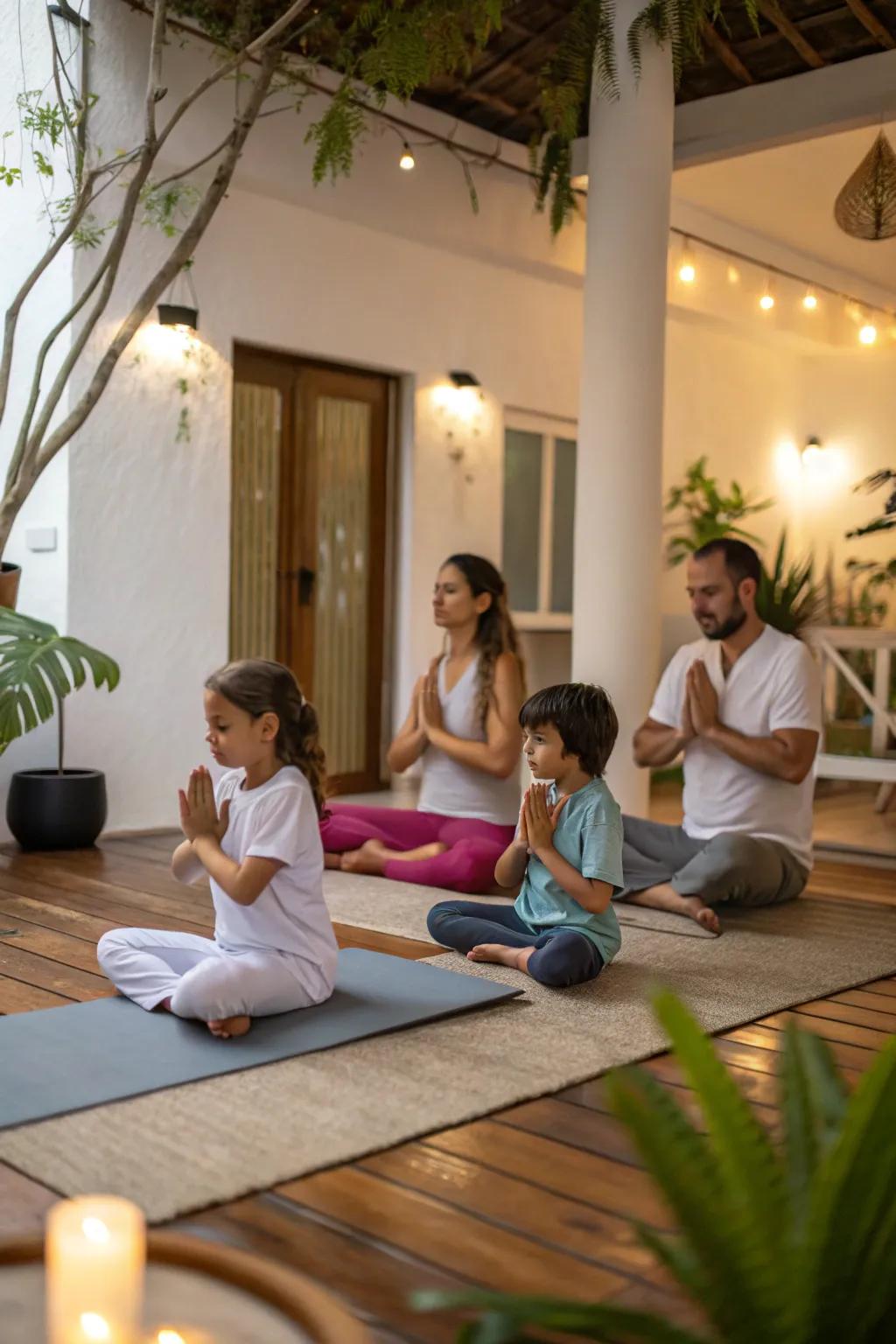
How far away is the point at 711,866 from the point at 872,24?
10.9 ft

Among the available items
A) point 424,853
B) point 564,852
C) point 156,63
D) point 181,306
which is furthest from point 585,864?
point 181,306

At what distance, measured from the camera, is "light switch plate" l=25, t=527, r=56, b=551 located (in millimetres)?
4898

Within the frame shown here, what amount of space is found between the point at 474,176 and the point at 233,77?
1407 millimetres

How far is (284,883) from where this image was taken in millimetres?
2484

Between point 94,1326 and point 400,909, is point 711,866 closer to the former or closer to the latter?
point 400,909

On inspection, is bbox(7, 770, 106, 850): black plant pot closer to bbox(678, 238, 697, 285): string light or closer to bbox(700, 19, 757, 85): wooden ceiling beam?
bbox(700, 19, 757, 85): wooden ceiling beam

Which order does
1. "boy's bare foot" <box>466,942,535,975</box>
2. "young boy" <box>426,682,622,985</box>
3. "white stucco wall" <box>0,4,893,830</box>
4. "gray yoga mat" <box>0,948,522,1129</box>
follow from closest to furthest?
1. "gray yoga mat" <box>0,948,522,1129</box>
2. "young boy" <box>426,682,622,985</box>
3. "boy's bare foot" <box>466,942,535,975</box>
4. "white stucco wall" <box>0,4,893,830</box>

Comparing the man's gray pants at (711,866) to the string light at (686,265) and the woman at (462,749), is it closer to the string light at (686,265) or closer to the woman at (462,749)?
the woman at (462,749)

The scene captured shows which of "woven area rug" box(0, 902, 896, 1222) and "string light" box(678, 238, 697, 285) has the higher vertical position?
"string light" box(678, 238, 697, 285)

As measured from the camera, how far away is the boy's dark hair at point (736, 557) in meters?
3.82

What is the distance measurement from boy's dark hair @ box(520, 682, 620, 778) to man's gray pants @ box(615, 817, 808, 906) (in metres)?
0.77

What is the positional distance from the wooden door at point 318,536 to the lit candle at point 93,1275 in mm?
4841

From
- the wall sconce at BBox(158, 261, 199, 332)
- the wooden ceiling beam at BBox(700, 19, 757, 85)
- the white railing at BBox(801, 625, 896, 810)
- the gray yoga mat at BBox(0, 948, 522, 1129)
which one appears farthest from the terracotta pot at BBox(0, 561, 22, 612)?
the wooden ceiling beam at BBox(700, 19, 757, 85)

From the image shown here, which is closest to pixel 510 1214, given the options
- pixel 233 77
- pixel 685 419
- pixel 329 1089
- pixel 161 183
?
pixel 329 1089
